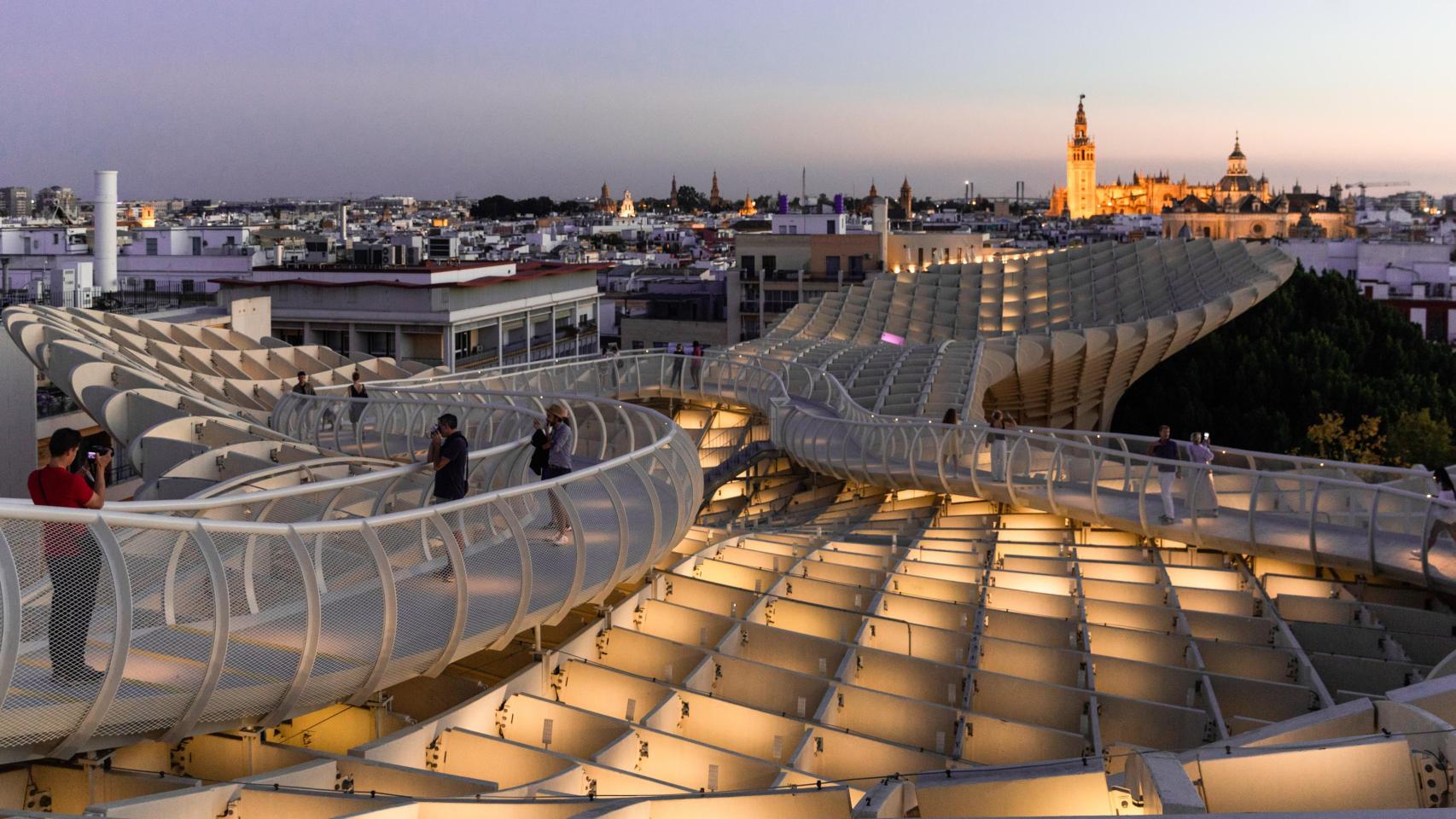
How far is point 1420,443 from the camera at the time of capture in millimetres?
37812

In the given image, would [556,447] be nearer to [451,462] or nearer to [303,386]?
[451,462]

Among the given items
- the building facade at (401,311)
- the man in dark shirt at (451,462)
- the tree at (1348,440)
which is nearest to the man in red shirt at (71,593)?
the man in dark shirt at (451,462)

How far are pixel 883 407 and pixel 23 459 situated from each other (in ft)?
52.1

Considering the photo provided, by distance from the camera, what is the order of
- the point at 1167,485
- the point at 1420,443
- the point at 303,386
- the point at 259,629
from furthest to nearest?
the point at 1420,443
the point at 303,386
the point at 1167,485
the point at 259,629

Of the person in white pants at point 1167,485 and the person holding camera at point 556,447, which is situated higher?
the person holding camera at point 556,447

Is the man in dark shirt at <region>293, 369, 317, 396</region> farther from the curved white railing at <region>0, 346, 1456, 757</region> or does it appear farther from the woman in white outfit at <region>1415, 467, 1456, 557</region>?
the woman in white outfit at <region>1415, 467, 1456, 557</region>

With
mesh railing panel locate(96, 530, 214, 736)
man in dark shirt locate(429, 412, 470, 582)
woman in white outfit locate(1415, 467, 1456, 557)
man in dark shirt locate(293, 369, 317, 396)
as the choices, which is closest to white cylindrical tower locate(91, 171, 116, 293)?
man in dark shirt locate(293, 369, 317, 396)

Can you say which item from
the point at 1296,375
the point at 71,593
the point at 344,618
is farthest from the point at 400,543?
the point at 1296,375

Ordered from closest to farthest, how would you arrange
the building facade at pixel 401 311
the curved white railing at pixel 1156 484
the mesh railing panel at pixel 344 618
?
the mesh railing panel at pixel 344 618 → the curved white railing at pixel 1156 484 → the building facade at pixel 401 311

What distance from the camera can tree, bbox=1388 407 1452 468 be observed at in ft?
123

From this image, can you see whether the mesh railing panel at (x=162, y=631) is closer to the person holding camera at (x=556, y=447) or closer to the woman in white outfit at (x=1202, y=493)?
the person holding camera at (x=556, y=447)

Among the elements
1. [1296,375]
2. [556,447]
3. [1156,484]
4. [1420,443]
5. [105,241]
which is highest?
[105,241]

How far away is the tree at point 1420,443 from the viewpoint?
37.5m

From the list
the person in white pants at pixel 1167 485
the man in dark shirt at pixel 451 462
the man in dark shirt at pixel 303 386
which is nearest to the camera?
the man in dark shirt at pixel 451 462
